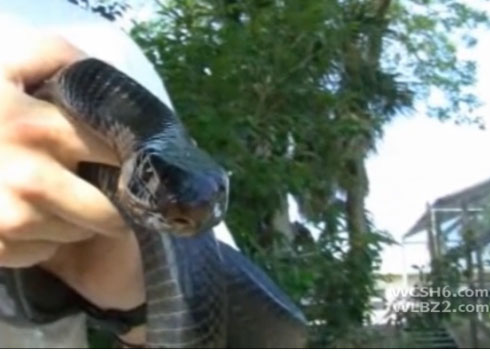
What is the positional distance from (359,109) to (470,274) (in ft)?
2.77

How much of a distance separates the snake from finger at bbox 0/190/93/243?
0.07ft

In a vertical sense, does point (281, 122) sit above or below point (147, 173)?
Result: above

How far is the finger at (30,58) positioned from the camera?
367 millimetres

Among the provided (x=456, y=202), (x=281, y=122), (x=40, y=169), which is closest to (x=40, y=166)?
(x=40, y=169)

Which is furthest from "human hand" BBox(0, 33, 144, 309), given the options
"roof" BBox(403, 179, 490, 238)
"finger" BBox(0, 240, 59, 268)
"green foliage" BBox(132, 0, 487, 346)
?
"roof" BBox(403, 179, 490, 238)

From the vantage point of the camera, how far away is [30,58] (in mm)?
368

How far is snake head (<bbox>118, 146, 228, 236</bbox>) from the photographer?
0.30 meters

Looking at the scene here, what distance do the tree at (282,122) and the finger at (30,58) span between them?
1424 mm

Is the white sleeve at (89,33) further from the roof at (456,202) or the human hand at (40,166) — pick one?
the roof at (456,202)

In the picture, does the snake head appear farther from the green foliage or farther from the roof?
the roof

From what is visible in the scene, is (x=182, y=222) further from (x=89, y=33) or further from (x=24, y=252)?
(x=89, y=33)

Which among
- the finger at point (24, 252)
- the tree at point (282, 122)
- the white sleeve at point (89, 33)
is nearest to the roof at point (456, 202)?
the tree at point (282, 122)

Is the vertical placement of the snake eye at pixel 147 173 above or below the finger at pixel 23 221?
above

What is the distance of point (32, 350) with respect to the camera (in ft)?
1.48
